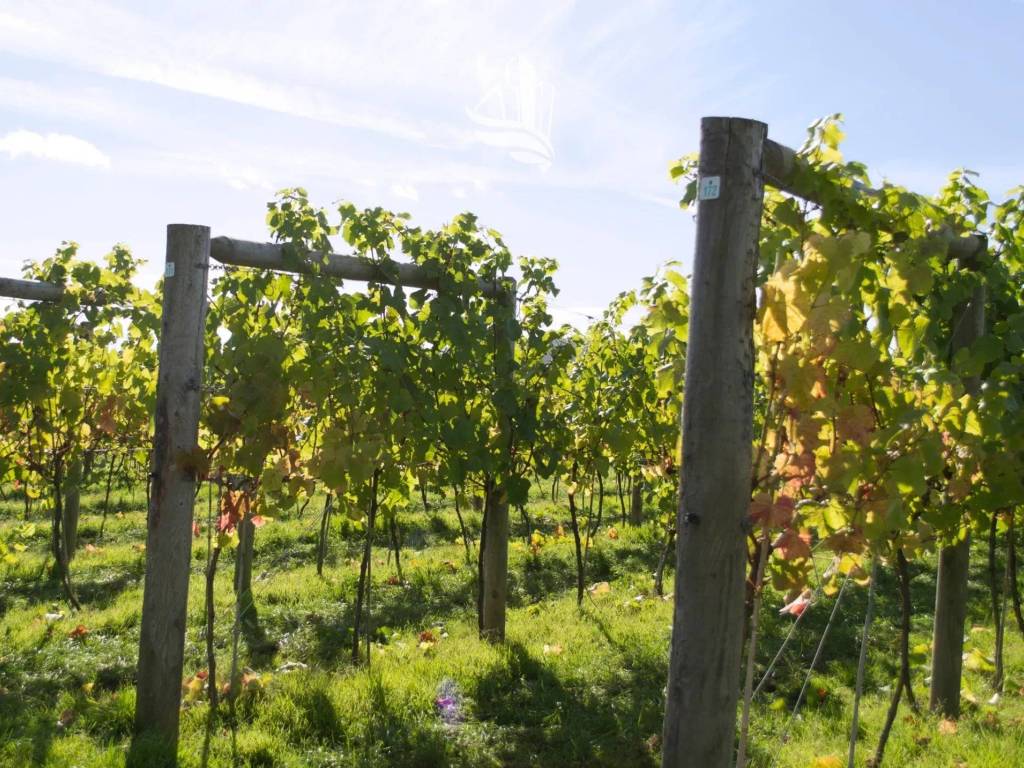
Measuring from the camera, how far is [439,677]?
14.7ft

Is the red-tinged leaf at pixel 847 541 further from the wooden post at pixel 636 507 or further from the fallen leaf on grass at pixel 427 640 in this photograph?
the wooden post at pixel 636 507

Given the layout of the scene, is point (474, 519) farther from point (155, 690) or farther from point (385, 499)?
point (155, 690)

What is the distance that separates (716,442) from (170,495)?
2.42 meters

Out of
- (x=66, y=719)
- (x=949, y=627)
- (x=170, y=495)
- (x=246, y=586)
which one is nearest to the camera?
(x=170, y=495)

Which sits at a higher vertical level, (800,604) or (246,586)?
(800,604)

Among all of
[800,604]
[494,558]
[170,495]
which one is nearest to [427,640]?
[494,558]

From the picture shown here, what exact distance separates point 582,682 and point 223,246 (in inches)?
115

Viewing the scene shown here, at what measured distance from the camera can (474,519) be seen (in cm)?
975

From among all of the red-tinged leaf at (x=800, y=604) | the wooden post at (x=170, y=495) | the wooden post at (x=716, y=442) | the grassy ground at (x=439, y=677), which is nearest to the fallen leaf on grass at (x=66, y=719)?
the grassy ground at (x=439, y=677)

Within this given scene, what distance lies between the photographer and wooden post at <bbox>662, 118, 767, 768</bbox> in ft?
6.61

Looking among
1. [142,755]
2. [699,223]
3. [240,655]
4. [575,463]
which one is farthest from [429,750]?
[575,463]

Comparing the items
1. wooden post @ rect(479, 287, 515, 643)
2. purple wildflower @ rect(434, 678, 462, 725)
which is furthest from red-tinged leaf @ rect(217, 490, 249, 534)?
wooden post @ rect(479, 287, 515, 643)

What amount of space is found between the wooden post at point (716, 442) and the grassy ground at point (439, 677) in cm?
148

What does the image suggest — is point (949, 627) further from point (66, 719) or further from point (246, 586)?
point (246, 586)
